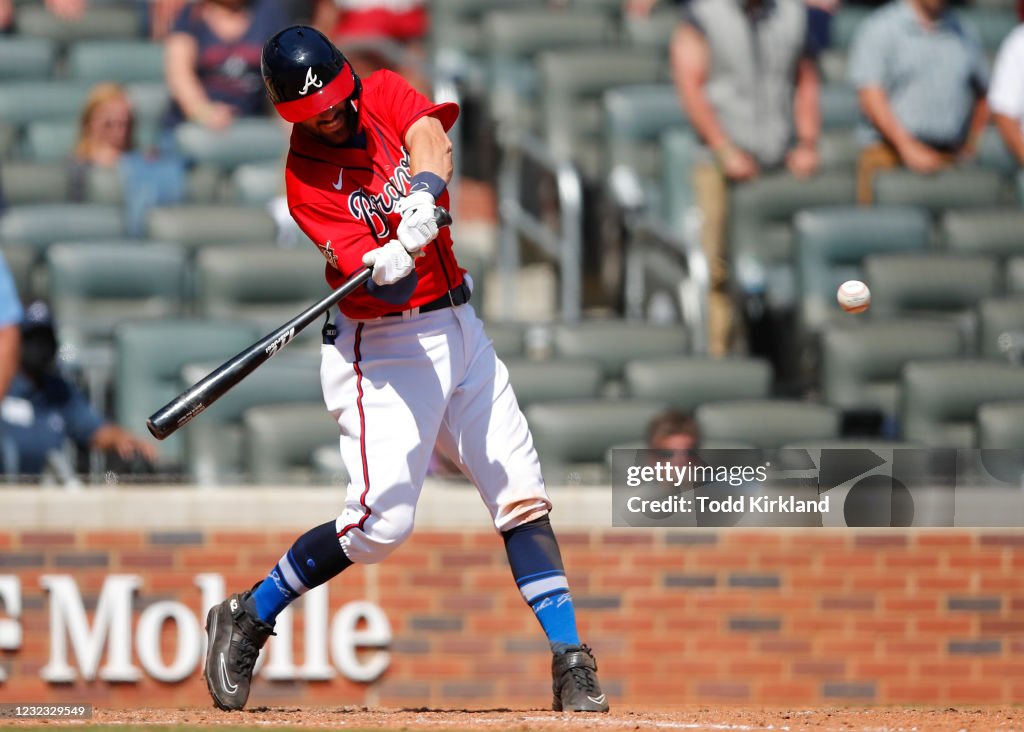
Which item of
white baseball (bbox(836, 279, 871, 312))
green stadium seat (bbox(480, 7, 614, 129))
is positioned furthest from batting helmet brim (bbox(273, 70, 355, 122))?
green stadium seat (bbox(480, 7, 614, 129))

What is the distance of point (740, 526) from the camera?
6.11m

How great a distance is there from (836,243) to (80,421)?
3.51 m

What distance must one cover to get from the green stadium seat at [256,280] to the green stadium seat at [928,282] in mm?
2501

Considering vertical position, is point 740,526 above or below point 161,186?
below

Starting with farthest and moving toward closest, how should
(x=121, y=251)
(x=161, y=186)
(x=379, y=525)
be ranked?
(x=161, y=186)
(x=121, y=251)
(x=379, y=525)

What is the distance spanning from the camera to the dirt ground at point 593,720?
13.8 feet

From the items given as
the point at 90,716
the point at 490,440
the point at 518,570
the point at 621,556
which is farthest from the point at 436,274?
the point at 621,556

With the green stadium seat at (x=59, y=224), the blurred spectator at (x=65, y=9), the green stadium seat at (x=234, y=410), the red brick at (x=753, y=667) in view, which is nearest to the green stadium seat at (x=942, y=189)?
the red brick at (x=753, y=667)

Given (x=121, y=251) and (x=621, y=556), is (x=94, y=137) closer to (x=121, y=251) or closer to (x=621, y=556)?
(x=121, y=251)

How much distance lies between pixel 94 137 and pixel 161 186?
42 cm

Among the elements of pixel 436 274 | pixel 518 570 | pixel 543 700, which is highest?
pixel 436 274

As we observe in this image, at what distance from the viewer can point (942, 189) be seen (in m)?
8.37

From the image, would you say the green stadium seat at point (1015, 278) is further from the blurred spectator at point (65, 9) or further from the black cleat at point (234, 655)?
the blurred spectator at point (65, 9)

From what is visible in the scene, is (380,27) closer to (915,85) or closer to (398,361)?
(915,85)
